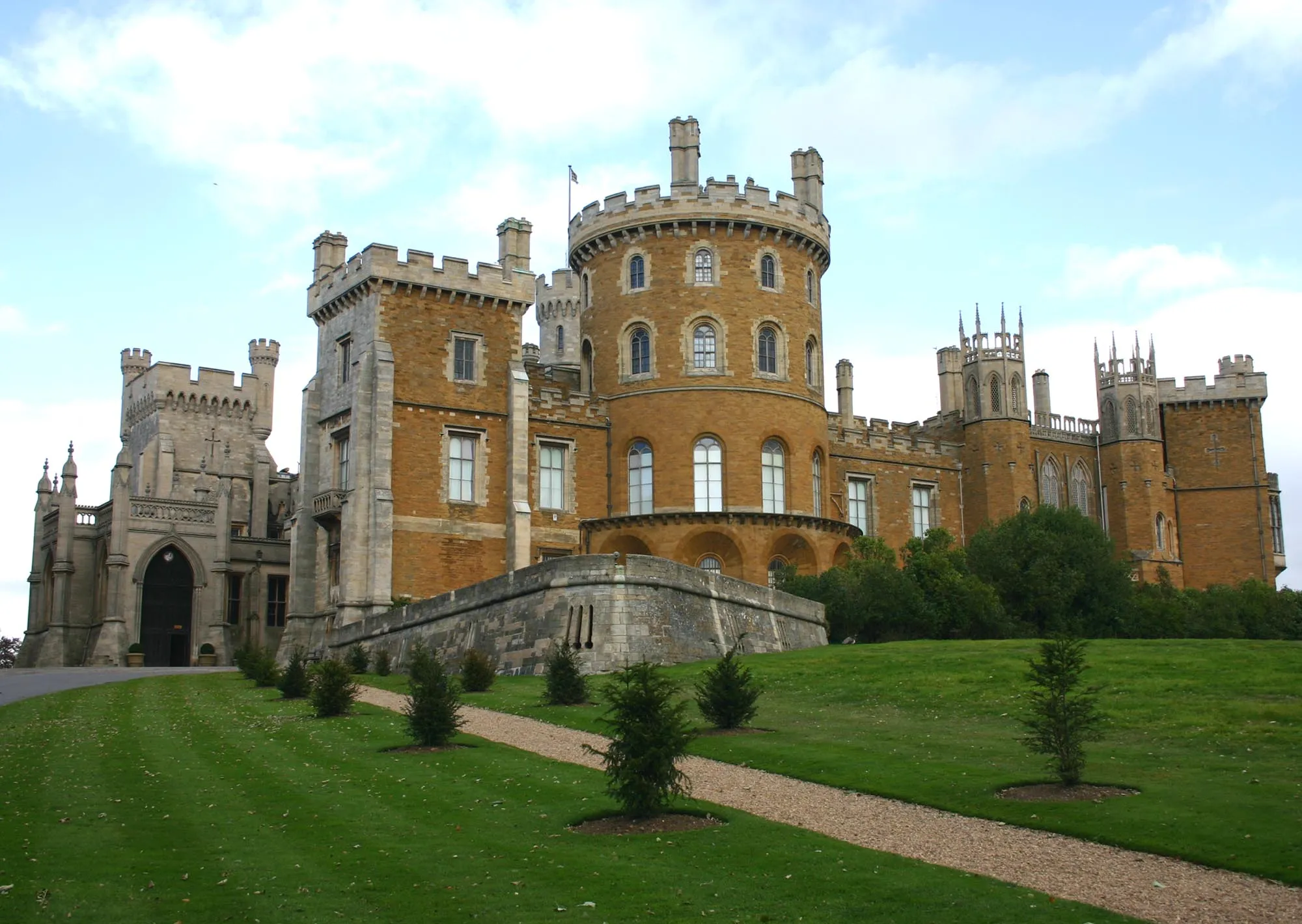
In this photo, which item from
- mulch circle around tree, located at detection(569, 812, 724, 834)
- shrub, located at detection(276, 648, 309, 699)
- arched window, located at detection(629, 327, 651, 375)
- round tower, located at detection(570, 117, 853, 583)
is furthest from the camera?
arched window, located at detection(629, 327, 651, 375)

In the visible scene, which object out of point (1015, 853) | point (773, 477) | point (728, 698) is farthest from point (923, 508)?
point (1015, 853)

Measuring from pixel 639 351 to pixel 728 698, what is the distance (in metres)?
27.3

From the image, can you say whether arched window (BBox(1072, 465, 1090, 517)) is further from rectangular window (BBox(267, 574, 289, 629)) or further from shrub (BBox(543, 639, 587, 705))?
shrub (BBox(543, 639, 587, 705))

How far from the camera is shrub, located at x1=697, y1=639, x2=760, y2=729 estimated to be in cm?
2170

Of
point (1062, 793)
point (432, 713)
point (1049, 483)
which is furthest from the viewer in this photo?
point (1049, 483)

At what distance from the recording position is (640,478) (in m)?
47.1

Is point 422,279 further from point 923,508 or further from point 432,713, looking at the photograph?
point 432,713

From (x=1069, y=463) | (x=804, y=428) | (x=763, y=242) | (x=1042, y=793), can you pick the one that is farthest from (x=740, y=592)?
(x=1069, y=463)

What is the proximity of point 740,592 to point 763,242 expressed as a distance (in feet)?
54.3

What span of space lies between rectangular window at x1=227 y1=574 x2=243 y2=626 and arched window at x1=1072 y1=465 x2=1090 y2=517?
34.2m

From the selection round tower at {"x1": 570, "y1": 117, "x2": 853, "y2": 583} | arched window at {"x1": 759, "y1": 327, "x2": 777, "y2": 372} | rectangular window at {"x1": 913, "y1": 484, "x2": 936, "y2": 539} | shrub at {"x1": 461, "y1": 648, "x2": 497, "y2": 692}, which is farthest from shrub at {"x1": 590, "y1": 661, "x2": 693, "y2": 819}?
rectangular window at {"x1": 913, "y1": 484, "x2": 936, "y2": 539}

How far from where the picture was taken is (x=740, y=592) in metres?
35.8

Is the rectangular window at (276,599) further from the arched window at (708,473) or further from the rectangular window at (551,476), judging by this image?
the arched window at (708,473)

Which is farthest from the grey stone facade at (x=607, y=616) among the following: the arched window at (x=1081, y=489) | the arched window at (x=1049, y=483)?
the arched window at (x=1081, y=489)
